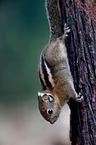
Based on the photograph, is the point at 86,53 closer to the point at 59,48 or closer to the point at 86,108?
the point at 59,48

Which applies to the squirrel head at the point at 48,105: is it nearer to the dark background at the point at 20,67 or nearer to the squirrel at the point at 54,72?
the squirrel at the point at 54,72

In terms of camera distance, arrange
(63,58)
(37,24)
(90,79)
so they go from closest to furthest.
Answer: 1. (90,79)
2. (63,58)
3. (37,24)

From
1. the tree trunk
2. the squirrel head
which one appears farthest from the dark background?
the tree trunk

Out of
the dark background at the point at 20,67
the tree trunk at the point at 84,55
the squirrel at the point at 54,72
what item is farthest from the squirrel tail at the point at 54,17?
the dark background at the point at 20,67

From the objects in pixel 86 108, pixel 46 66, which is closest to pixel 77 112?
pixel 86 108

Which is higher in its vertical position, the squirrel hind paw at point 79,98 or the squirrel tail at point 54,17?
the squirrel tail at point 54,17

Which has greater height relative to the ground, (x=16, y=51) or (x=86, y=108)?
(x=16, y=51)
